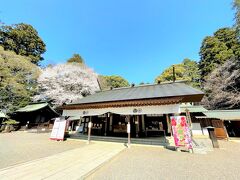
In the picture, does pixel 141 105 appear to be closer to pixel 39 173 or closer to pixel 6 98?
pixel 39 173

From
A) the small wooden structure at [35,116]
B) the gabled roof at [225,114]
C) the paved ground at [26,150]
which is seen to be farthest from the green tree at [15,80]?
the gabled roof at [225,114]

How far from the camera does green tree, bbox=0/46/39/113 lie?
16812 mm

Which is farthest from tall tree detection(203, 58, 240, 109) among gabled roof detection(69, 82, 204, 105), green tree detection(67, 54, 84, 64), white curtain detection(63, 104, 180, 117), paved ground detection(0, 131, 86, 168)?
green tree detection(67, 54, 84, 64)

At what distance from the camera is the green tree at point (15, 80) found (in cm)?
1681

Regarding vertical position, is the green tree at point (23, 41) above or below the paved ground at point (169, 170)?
above

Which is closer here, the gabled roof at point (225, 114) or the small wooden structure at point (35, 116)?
the gabled roof at point (225, 114)

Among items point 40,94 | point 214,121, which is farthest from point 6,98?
point 214,121

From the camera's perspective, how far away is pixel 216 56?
19922 mm

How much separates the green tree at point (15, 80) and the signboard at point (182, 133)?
67.7ft

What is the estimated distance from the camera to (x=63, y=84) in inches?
819

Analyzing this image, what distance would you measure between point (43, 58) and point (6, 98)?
41.9ft

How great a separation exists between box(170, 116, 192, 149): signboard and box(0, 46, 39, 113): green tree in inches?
812

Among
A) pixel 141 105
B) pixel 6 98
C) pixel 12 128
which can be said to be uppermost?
pixel 6 98

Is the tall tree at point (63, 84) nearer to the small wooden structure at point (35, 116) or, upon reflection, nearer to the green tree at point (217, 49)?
the small wooden structure at point (35, 116)
